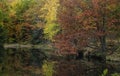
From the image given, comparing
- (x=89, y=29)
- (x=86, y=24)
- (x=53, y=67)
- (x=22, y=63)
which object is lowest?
(x=22, y=63)

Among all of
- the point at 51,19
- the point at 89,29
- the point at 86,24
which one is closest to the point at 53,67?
the point at 89,29

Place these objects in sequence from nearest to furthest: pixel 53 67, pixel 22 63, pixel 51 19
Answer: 1. pixel 53 67
2. pixel 22 63
3. pixel 51 19

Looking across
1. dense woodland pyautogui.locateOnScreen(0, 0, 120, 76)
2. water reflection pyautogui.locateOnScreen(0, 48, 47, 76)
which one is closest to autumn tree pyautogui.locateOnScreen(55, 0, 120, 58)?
dense woodland pyautogui.locateOnScreen(0, 0, 120, 76)

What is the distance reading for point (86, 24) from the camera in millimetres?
43438

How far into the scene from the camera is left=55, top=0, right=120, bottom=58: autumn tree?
4275 cm

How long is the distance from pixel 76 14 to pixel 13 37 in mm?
21123

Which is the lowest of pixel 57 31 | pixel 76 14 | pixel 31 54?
pixel 31 54

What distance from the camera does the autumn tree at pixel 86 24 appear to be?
42.8m

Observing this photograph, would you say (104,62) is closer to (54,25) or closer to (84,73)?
(84,73)

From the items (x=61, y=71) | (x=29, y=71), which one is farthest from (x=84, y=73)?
(x=29, y=71)

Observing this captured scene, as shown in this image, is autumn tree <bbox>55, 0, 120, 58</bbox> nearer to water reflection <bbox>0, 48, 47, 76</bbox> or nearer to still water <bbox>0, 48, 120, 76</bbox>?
still water <bbox>0, 48, 120, 76</bbox>

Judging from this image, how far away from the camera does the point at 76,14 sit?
44594 millimetres

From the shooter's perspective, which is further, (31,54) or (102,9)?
(31,54)

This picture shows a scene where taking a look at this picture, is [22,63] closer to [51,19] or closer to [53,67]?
[53,67]
